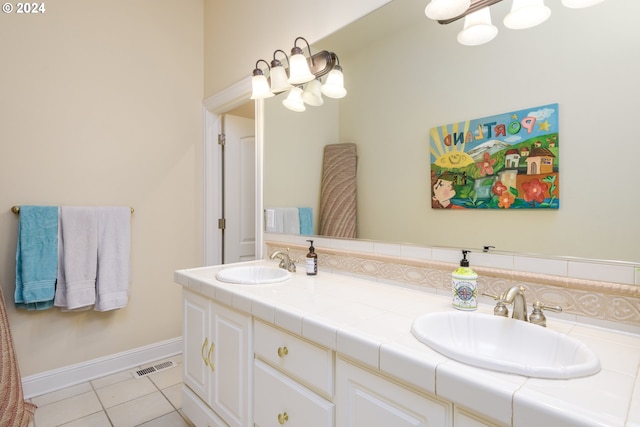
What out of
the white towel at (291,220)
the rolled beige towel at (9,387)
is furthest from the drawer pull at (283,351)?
the rolled beige towel at (9,387)

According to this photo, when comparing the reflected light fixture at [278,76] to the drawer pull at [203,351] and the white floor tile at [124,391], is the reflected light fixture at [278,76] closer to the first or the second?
the drawer pull at [203,351]

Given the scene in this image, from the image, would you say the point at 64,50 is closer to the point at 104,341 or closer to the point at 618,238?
the point at 104,341

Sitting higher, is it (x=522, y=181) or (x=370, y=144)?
(x=370, y=144)

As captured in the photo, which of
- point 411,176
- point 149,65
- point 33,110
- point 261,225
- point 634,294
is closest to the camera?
point 634,294

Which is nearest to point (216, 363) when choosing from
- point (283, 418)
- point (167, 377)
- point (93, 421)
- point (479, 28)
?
point (283, 418)

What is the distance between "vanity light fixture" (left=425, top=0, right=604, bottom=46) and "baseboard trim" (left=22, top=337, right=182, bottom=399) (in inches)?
106

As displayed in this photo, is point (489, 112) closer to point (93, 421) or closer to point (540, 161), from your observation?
point (540, 161)

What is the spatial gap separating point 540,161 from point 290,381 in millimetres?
1051

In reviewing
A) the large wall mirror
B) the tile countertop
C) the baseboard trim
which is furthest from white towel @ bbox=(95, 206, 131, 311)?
the large wall mirror

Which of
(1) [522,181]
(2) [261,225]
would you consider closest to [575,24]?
(1) [522,181]

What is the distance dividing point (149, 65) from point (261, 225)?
1.50 metres

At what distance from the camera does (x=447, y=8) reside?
1097mm

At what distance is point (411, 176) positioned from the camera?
1350 mm

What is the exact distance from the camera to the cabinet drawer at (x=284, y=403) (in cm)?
92
